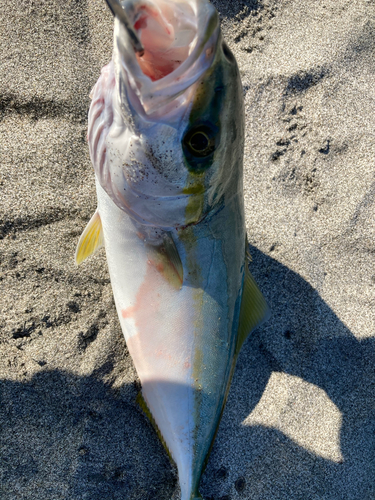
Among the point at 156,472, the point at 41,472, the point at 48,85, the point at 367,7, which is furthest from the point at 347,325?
the point at 48,85

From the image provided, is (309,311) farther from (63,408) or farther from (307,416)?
(63,408)

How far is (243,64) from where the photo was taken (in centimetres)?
206


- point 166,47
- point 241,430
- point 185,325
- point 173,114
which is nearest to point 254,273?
point 185,325

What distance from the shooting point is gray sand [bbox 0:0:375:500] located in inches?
65.7

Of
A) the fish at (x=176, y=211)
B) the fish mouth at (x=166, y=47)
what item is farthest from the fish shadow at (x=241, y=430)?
the fish mouth at (x=166, y=47)

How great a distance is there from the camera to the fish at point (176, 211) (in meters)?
1.02

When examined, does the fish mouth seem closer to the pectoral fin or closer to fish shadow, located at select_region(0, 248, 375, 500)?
the pectoral fin

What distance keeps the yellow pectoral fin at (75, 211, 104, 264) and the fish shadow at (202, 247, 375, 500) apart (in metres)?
0.78

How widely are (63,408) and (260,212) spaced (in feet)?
4.31

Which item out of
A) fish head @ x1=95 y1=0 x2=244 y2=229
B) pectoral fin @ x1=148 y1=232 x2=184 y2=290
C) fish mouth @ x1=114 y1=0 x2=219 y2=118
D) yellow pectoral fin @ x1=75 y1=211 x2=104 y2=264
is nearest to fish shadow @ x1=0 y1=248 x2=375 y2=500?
yellow pectoral fin @ x1=75 y1=211 x2=104 y2=264

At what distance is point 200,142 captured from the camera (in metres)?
1.12

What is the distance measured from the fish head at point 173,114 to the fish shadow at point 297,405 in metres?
0.85

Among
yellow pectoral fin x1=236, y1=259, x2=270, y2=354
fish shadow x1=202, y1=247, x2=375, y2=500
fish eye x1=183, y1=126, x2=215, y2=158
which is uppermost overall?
fish eye x1=183, y1=126, x2=215, y2=158

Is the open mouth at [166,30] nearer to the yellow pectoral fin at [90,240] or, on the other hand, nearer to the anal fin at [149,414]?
the yellow pectoral fin at [90,240]
